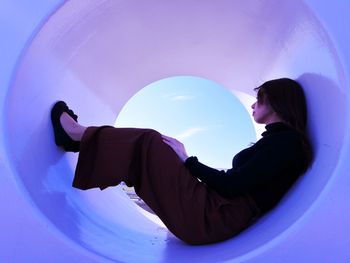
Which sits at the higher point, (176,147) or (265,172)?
(176,147)

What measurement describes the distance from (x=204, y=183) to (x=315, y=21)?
0.49 meters

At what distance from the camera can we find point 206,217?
95 centimetres

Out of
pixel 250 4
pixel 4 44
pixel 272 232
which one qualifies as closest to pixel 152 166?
pixel 272 232

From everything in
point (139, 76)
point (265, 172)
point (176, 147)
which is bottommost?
point (265, 172)

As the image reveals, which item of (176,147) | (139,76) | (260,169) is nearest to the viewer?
(260,169)

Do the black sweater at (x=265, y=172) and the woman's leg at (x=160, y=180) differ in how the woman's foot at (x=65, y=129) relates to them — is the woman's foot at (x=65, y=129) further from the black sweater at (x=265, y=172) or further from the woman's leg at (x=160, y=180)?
the black sweater at (x=265, y=172)

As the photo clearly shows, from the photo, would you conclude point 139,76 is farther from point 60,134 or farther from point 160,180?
point 160,180

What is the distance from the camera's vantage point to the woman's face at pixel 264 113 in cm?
109

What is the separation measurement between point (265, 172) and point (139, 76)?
3.06ft

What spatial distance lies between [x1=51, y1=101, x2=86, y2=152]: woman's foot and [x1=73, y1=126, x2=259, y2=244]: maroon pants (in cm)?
7

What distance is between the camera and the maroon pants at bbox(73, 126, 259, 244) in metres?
0.94

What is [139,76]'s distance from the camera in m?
1.68

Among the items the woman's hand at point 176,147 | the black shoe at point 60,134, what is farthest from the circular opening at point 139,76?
the woman's hand at point 176,147

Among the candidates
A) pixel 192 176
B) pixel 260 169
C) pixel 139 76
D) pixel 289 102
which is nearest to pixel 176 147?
pixel 192 176
